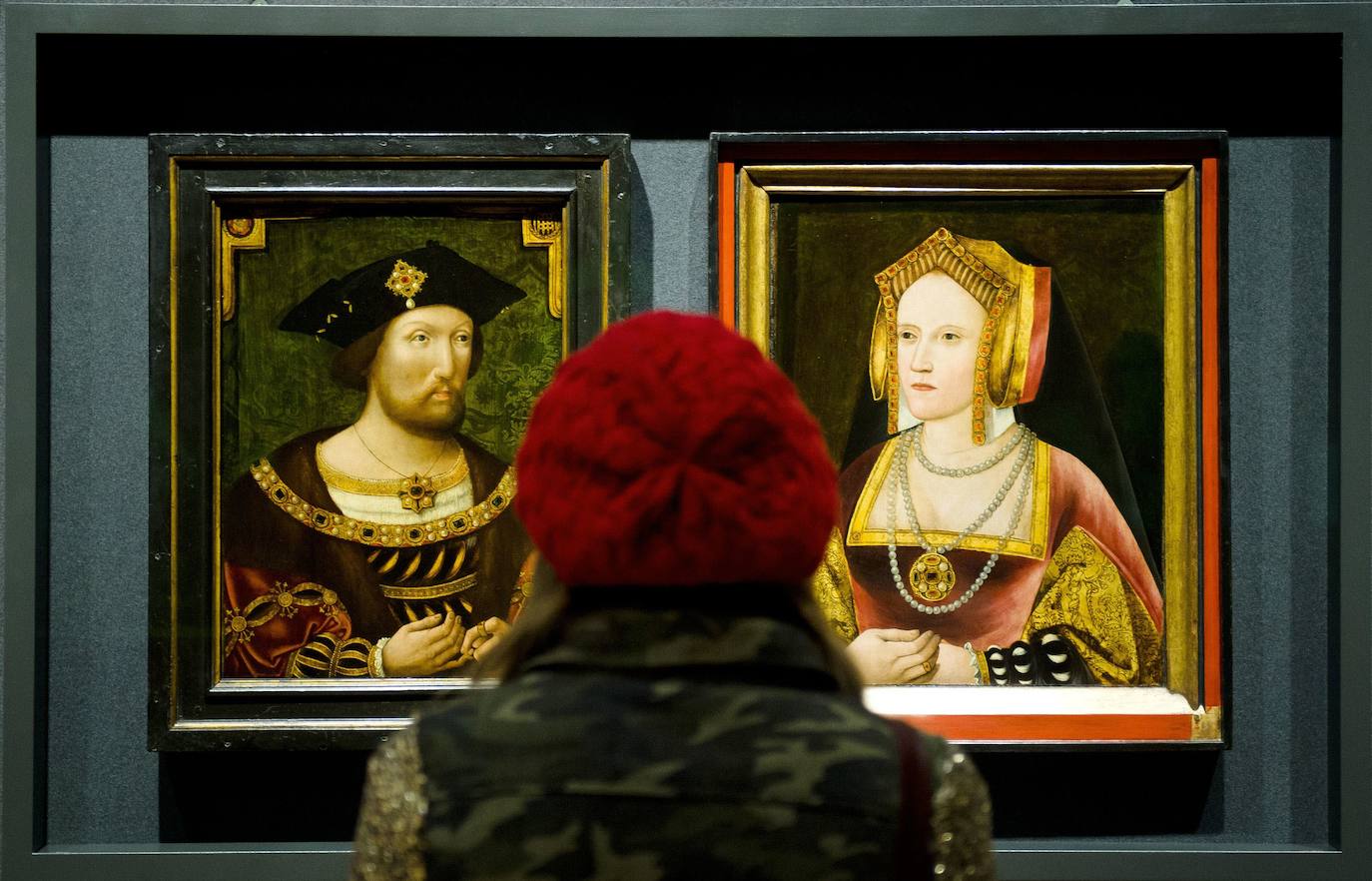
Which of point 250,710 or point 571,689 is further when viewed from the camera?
point 250,710

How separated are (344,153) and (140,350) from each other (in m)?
0.42

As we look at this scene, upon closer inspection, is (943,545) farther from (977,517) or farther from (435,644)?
(435,644)

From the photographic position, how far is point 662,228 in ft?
5.48

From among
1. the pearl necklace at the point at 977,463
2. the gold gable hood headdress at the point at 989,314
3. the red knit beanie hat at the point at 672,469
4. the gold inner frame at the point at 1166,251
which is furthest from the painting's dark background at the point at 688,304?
the red knit beanie hat at the point at 672,469

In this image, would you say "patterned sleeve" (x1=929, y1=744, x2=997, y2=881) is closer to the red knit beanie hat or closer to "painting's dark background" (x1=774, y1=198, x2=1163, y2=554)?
the red knit beanie hat

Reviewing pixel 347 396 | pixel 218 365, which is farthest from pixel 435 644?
pixel 218 365

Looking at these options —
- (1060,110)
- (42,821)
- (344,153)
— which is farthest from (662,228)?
(42,821)

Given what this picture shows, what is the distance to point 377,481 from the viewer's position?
162cm

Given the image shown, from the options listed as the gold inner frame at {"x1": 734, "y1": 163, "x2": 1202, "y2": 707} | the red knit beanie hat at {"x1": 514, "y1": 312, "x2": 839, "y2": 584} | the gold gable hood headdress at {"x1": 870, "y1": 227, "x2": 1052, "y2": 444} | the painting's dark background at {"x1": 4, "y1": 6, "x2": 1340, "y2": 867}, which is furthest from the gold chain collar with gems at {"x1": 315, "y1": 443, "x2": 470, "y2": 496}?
the red knit beanie hat at {"x1": 514, "y1": 312, "x2": 839, "y2": 584}

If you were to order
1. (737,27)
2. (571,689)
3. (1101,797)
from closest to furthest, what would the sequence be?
(571,689) → (737,27) → (1101,797)

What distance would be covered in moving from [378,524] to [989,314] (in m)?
0.89

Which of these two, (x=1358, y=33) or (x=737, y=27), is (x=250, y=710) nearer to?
(x=737, y=27)

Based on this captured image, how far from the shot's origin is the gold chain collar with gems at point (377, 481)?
63.7 inches

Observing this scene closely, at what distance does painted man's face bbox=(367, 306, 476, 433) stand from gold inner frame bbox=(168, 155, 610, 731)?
0.14 metres
